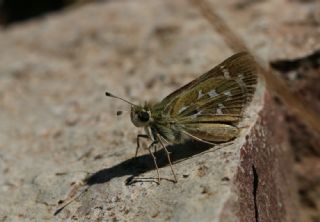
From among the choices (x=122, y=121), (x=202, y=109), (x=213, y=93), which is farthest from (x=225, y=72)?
(x=122, y=121)

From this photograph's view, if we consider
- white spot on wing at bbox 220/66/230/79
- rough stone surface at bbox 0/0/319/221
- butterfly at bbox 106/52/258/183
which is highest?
white spot on wing at bbox 220/66/230/79

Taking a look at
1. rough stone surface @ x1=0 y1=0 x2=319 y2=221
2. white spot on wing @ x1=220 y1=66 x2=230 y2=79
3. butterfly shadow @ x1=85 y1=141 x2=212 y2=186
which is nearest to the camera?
rough stone surface @ x1=0 y1=0 x2=319 y2=221

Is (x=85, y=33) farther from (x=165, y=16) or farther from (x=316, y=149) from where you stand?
(x=316, y=149)

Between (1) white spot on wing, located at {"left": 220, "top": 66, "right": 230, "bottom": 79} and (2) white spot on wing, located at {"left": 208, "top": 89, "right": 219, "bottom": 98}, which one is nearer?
(1) white spot on wing, located at {"left": 220, "top": 66, "right": 230, "bottom": 79}

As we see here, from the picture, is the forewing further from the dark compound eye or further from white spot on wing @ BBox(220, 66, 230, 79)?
the dark compound eye

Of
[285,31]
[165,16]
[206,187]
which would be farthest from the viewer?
[165,16]

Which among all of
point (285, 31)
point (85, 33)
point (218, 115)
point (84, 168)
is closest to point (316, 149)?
point (285, 31)

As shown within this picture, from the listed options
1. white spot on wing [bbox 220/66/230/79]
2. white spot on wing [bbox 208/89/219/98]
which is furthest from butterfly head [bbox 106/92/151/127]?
white spot on wing [bbox 220/66/230/79]

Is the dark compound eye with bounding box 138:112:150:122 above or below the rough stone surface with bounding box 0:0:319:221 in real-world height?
above
